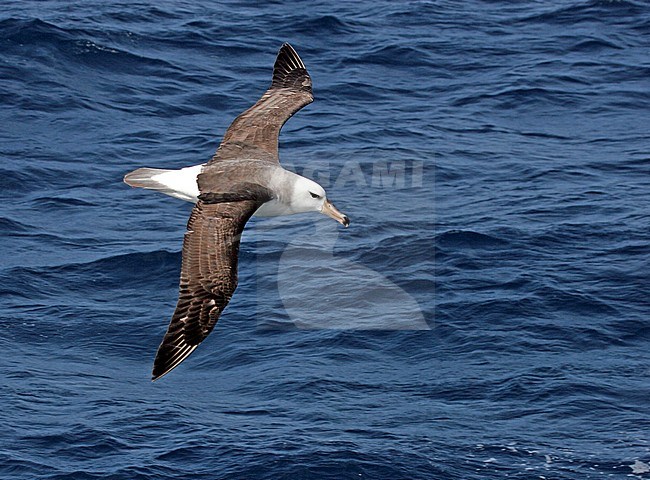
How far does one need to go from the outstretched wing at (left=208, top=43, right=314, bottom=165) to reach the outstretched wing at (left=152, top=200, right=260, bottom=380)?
5.53 ft

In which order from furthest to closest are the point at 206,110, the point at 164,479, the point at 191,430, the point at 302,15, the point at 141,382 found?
the point at 302,15
the point at 206,110
the point at 141,382
the point at 191,430
the point at 164,479

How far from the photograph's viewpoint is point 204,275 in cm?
1585

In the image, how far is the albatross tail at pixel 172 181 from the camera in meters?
16.9

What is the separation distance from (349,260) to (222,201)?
27.5 ft

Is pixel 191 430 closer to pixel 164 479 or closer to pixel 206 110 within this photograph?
pixel 164 479

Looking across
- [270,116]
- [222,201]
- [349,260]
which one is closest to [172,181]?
[222,201]

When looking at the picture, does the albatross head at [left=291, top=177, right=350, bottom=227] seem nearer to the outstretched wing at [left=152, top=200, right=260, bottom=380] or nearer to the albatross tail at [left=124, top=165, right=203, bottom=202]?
the outstretched wing at [left=152, top=200, right=260, bottom=380]

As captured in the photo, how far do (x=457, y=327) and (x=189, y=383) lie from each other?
4.48 m

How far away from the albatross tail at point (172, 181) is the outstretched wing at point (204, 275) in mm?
335

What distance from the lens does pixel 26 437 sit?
20.9 metres

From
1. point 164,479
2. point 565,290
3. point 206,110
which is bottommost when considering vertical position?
point 164,479

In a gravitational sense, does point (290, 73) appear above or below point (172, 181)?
above

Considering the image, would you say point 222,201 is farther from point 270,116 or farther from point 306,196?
point 270,116

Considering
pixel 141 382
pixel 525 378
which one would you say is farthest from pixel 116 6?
pixel 525 378
